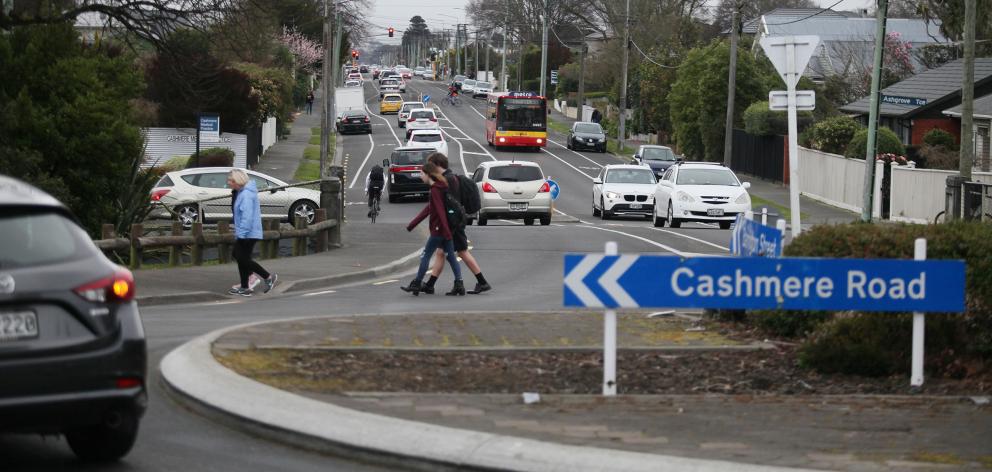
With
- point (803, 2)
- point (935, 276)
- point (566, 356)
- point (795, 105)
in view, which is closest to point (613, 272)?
point (566, 356)

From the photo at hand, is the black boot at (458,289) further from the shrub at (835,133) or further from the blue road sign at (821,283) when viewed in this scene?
the shrub at (835,133)

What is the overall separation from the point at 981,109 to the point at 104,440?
39.9 metres

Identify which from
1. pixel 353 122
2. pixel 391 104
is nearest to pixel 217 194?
pixel 353 122

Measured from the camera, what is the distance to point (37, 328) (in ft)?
20.4

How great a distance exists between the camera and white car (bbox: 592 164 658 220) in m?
35.8

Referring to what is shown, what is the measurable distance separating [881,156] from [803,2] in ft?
293

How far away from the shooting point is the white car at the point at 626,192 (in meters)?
35.8

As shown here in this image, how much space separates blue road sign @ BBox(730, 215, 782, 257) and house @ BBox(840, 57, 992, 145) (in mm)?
35674

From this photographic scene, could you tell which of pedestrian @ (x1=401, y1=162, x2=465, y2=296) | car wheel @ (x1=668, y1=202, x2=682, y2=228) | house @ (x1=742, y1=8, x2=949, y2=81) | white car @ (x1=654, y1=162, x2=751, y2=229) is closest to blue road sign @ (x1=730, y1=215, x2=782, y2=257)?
pedestrian @ (x1=401, y1=162, x2=465, y2=296)

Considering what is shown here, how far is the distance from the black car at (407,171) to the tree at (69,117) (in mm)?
21167

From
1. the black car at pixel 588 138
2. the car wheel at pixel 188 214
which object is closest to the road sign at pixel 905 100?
the black car at pixel 588 138

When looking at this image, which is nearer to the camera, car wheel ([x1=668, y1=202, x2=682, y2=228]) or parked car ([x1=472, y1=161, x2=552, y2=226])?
car wheel ([x1=668, y1=202, x2=682, y2=228])

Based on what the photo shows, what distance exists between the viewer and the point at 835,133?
46.1 m

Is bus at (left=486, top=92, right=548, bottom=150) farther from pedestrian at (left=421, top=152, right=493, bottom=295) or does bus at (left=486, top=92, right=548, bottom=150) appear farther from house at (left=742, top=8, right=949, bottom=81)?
pedestrian at (left=421, top=152, right=493, bottom=295)
